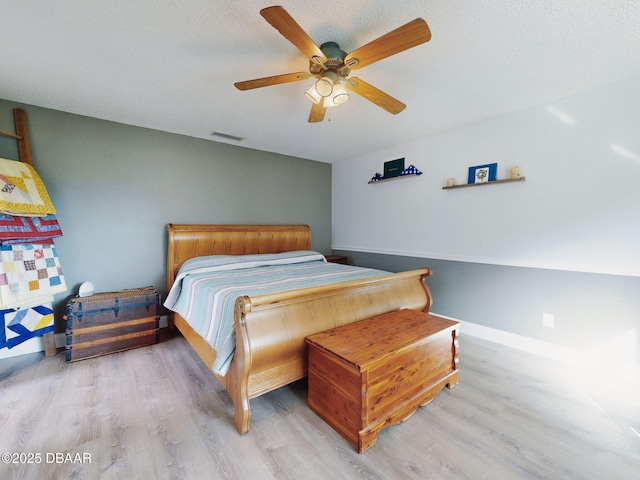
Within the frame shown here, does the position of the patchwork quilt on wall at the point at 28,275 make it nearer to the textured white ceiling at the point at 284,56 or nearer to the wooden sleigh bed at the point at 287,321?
the wooden sleigh bed at the point at 287,321

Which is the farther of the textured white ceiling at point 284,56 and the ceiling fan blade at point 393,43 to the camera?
the textured white ceiling at point 284,56

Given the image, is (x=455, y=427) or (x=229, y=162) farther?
(x=229, y=162)

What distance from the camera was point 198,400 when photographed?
1927 millimetres

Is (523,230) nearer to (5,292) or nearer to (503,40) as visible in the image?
(503,40)

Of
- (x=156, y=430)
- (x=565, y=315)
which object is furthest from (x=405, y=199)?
(x=156, y=430)

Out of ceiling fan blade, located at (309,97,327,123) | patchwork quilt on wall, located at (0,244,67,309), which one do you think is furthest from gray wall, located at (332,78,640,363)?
patchwork quilt on wall, located at (0,244,67,309)

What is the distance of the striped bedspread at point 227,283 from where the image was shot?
178 centimetres

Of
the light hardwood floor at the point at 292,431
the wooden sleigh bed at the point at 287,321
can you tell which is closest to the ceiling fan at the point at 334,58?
the wooden sleigh bed at the point at 287,321

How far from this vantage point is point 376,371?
152cm

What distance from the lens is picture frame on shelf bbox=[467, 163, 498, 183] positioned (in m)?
2.91

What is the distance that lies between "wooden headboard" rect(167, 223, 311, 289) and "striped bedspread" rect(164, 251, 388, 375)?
40 cm

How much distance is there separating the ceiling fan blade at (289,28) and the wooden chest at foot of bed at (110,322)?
2628 millimetres

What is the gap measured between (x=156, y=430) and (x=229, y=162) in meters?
3.05

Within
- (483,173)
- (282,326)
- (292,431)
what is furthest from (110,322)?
(483,173)
